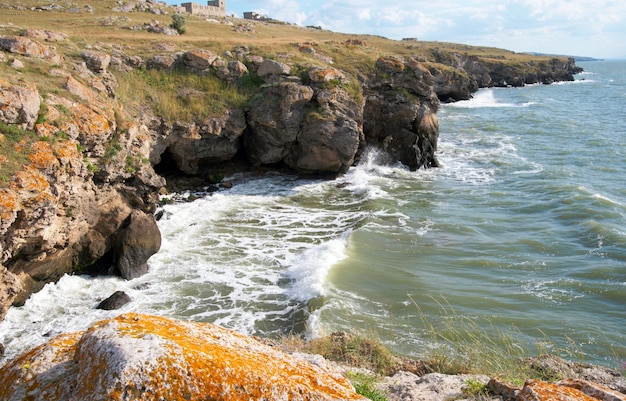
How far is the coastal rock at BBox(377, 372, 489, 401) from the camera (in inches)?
226

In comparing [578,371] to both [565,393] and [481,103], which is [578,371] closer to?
[565,393]

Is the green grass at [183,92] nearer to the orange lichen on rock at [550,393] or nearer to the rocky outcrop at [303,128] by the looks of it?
the rocky outcrop at [303,128]

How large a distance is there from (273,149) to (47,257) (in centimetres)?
1486

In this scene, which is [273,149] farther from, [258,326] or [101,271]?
[258,326]

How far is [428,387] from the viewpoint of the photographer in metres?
6.09

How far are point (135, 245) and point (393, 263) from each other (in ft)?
31.5

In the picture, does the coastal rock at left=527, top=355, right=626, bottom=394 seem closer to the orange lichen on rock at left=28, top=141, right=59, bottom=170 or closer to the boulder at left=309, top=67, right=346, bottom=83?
A: the orange lichen on rock at left=28, top=141, right=59, bottom=170

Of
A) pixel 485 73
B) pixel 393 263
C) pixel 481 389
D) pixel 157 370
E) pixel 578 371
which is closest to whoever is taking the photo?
pixel 157 370

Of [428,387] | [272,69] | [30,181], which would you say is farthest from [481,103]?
[428,387]

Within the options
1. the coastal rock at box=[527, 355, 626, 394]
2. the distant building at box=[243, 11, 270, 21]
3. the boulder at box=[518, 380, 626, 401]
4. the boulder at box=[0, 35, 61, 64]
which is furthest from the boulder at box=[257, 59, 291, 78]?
the distant building at box=[243, 11, 270, 21]

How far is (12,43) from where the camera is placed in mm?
18859

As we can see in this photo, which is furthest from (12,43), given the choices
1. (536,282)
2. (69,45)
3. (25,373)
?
(536,282)

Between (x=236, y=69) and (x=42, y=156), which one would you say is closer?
(x=42, y=156)

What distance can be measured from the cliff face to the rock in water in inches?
75.9
